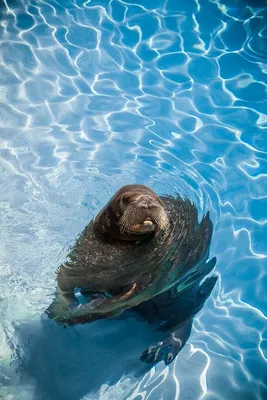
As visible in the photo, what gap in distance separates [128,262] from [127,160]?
222 cm

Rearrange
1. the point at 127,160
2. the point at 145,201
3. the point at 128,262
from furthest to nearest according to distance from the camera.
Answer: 1. the point at 127,160
2. the point at 128,262
3. the point at 145,201

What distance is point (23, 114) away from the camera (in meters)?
6.93

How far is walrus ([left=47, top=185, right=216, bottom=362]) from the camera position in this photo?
4.11 metres

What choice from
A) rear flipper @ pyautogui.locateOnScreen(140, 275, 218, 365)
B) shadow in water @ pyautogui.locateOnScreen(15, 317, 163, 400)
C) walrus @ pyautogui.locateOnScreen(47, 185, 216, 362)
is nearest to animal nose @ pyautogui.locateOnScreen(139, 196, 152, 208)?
walrus @ pyautogui.locateOnScreen(47, 185, 216, 362)

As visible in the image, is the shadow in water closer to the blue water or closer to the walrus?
the blue water

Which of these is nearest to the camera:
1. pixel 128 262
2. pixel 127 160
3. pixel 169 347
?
pixel 169 347

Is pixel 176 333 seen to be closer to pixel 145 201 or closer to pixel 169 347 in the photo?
pixel 169 347

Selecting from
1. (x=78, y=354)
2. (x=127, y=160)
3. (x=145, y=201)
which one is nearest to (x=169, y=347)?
(x=78, y=354)

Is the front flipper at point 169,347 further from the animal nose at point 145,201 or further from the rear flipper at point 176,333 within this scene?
the animal nose at point 145,201

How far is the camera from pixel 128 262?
173 inches

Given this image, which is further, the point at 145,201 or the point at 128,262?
the point at 128,262

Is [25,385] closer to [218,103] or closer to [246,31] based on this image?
[218,103]

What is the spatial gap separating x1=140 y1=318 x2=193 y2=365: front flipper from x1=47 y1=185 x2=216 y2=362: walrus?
3cm

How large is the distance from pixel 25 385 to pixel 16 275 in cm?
110
